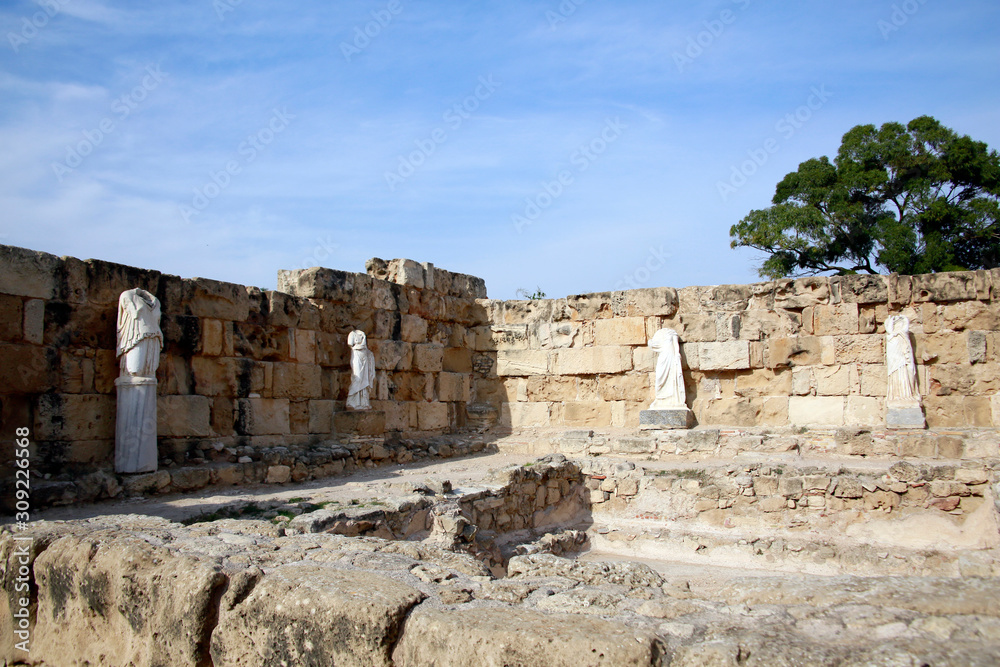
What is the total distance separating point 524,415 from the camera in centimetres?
1336

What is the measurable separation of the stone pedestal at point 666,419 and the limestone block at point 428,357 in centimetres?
350

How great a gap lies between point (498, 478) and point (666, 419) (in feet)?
11.4

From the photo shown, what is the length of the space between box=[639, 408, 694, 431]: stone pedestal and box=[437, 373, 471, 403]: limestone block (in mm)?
3214

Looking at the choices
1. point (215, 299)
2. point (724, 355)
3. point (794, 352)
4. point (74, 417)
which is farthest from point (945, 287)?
point (74, 417)

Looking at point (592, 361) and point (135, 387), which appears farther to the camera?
point (592, 361)

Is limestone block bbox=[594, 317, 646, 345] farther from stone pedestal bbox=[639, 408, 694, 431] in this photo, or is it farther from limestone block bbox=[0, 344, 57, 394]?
limestone block bbox=[0, 344, 57, 394]

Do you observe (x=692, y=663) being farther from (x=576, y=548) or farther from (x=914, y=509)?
(x=914, y=509)

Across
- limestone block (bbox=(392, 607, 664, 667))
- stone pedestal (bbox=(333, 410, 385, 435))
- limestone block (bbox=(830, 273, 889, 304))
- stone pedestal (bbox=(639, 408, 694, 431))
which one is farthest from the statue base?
limestone block (bbox=(392, 607, 664, 667))

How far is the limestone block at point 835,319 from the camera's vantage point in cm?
1127

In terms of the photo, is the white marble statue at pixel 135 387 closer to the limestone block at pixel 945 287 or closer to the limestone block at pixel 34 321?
the limestone block at pixel 34 321

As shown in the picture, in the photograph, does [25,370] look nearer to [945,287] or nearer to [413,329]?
[413,329]

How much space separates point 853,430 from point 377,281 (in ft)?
24.0

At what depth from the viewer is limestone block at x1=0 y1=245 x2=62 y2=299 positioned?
7.43 m

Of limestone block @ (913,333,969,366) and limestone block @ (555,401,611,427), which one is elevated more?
limestone block @ (913,333,969,366)
